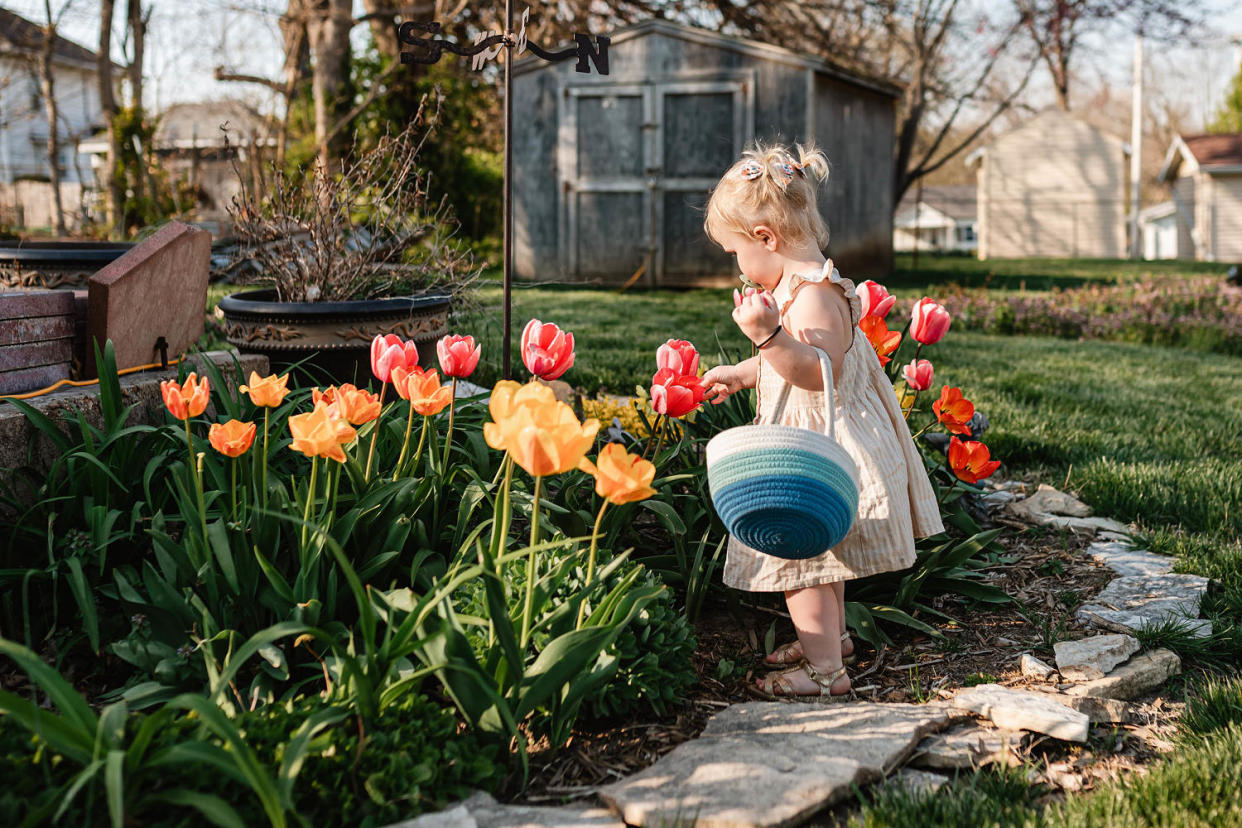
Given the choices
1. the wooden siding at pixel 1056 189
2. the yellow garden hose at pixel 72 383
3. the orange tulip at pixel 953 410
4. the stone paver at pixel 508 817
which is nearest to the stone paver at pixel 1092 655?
the orange tulip at pixel 953 410

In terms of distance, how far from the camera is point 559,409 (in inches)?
61.7

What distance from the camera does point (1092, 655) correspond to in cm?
234

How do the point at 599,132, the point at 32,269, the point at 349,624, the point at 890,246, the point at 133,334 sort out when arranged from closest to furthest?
the point at 349,624 → the point at 133,334 → the point at 32,269 → the point at 599,132 → the point at 890,246

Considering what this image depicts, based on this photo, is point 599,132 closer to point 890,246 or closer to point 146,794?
point 890,246

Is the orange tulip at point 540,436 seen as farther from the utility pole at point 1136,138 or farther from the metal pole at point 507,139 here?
the utility pole at point 1136,138

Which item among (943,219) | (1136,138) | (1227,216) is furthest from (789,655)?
(943,219)

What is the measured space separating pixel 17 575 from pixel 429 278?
2.34m

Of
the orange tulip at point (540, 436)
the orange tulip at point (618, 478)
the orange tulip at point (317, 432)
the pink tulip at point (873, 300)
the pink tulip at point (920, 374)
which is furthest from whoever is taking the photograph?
the pink tulip at point (920, 374)

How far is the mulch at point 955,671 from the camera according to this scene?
1.87 meters

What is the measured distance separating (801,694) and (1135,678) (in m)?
0.77

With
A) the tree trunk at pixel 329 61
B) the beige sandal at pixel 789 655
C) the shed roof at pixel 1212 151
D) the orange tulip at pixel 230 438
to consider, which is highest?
the shed roof at pixel 1212 151

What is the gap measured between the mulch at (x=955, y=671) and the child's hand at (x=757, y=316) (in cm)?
77

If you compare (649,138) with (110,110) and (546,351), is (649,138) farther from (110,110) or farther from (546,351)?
(546,351)

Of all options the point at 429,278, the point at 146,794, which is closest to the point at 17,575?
the point at 146,794
